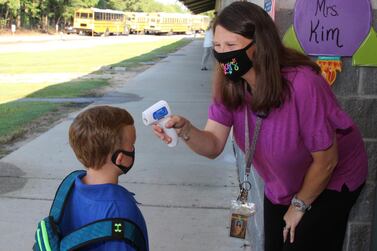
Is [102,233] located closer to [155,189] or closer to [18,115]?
[155,189]

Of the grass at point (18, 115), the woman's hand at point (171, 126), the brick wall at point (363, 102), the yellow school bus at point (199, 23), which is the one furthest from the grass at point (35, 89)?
the yellow school bus at point (199, 23)

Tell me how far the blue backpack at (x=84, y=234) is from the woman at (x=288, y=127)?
50cm

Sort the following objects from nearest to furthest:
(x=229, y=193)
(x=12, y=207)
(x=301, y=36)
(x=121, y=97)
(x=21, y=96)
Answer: (x=301, y=36) → (x=12, y=207) → (x=229, y=193) → (x=121, y=97) → (x=21, y=96)

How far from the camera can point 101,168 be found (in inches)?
82.3

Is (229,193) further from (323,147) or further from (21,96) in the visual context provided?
(21,96)

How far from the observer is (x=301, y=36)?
3125mm

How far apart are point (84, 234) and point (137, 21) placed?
7280cm

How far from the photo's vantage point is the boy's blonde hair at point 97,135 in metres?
2.02

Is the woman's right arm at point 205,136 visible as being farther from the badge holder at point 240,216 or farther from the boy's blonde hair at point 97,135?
the boy's blonde hair at point 97,135

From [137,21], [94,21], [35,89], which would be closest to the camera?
[35,89]

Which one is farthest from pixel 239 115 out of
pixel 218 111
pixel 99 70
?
pixel 99 70

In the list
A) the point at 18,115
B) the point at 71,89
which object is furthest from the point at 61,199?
the point at 71,89

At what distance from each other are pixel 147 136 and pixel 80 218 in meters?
5.99

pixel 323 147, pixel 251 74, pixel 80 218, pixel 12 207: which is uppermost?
pixel 251 74
